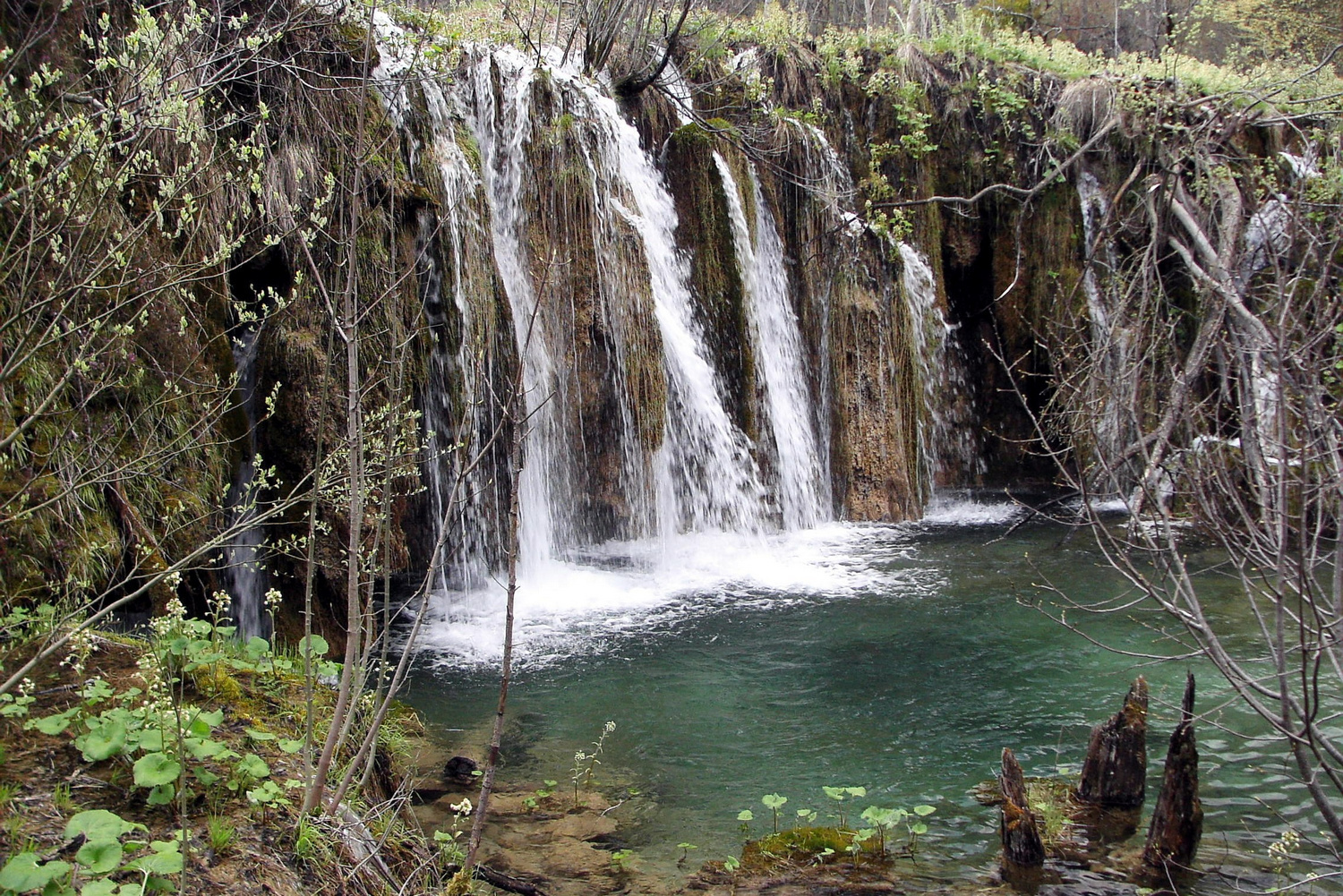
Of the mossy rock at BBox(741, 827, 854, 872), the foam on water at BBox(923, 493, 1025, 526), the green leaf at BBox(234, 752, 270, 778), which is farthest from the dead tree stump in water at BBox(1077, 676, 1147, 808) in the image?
the foam on water at BBox(923, 493, 1025, 526)

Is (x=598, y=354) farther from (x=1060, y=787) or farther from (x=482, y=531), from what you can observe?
(x=1060, y=787)

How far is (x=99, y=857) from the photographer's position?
7.89 feet

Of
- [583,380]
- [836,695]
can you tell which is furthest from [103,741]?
[583,380]

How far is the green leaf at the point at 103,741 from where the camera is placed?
2902 millimetres

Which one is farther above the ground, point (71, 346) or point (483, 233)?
point (483, 233)

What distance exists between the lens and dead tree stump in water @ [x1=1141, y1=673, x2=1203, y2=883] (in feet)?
13.8

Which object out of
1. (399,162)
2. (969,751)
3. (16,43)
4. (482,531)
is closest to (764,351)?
(482,531)

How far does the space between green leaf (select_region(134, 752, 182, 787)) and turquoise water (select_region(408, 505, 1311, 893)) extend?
7.67 ft

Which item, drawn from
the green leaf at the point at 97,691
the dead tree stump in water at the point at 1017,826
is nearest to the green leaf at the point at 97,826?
the green leaf at the point at 97,691

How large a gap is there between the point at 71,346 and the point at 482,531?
189 inches

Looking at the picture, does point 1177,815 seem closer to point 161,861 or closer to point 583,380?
point 161,861

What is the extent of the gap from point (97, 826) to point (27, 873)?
7.2 inches

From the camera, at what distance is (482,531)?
28.2 ft

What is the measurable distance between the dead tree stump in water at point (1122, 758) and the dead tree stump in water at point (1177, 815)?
16.0 inches
